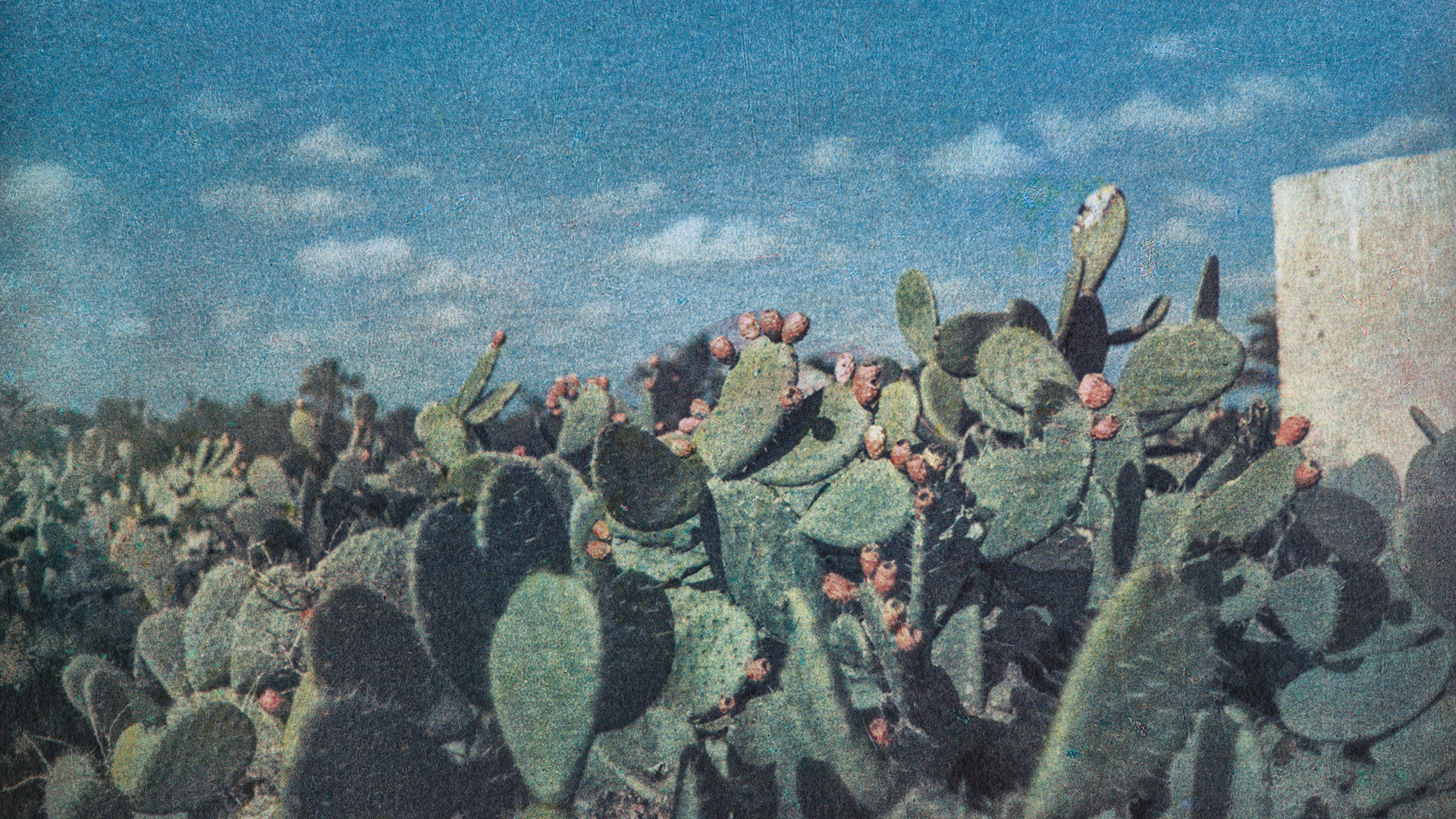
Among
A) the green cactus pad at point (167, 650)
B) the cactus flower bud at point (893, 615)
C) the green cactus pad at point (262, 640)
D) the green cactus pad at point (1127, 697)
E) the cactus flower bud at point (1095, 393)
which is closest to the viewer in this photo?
the green cactus pad at point (1127, 697)

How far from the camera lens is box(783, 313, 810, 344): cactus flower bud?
44.7 inches

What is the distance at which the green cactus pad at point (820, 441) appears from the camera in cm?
108

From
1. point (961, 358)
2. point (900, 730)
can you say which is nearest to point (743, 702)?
point (900, 730)

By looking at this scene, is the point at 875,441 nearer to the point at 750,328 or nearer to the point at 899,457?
the point at 899,457

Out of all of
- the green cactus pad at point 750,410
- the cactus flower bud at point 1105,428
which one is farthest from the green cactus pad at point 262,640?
the cactus flower bud at point 1105,428

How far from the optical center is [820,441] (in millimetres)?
1108

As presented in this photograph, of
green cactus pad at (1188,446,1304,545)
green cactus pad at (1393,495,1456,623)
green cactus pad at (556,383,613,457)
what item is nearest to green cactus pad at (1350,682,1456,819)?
green cactus pad at (1393,495,1456,623)

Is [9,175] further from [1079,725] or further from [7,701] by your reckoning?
[1079,725]

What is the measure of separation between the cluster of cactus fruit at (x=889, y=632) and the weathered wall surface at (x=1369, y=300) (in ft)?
0.39

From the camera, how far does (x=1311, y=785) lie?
1.04 metres

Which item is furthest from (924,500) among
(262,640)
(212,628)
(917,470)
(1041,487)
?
(212,628)

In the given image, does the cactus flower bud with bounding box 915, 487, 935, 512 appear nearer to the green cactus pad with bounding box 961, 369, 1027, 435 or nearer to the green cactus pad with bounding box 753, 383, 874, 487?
the green cactus pad with bounding box 753, 383, 874, 487

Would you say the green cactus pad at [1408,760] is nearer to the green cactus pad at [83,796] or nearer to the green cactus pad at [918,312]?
the green cactus pad at [918,312]

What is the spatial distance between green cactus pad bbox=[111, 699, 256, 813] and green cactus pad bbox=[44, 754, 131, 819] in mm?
199
